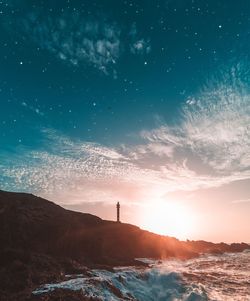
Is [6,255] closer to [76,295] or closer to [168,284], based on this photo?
[76,295]

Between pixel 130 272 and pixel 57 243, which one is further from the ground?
pixel 57 243

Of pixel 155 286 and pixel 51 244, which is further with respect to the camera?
pixel 51 244

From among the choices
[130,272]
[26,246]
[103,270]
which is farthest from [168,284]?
[26,246]

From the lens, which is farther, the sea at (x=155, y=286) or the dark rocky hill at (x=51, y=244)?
the dark rocky hill at (x=51, y=244)

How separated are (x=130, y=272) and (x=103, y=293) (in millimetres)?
7177

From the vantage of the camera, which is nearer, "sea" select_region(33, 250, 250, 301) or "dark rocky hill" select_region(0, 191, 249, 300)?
"sea" select_region(33, 250, 250, 301)

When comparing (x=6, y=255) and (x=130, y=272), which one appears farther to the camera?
(x=130, y=272)

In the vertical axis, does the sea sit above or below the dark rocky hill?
below

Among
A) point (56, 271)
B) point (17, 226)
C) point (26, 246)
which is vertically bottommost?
point (56, 271)

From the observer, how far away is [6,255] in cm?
2223

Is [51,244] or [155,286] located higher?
[51,244]

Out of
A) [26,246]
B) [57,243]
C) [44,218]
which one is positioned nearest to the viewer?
[26,246]

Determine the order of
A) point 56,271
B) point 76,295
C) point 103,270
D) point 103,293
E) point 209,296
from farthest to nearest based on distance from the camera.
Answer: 1. point 103,270
2. point 56,271
3. point 209,296
4. point 103,293
5. point 76,295

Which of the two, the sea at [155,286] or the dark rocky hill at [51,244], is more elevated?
the dark rocky hill at [51,244]
